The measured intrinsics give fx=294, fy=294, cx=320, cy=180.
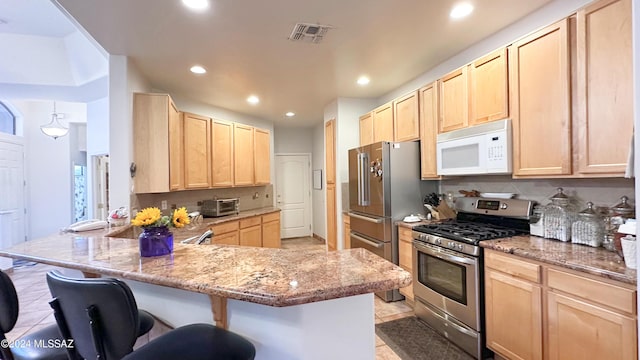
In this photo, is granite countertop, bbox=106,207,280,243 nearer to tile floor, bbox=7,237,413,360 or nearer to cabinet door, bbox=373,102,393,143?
tile floor, bbox=7,237,413,360

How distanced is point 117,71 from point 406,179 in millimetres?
3246

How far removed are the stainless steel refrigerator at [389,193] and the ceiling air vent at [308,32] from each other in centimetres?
138

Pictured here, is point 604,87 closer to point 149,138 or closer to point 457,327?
point 457,327

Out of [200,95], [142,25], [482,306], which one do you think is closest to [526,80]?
[482,306]

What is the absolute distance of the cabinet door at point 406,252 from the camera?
10.3 feet

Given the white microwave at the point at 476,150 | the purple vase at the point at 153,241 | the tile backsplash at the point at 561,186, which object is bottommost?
the purple vase at the point at 153,241

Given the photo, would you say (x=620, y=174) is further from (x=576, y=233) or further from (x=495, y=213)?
(x=495, y=213)

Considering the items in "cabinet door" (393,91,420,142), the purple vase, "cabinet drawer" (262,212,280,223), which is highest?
"cabinet door" (393,91,420,142)

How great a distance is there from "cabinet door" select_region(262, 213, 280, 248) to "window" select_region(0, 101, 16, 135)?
204 inches

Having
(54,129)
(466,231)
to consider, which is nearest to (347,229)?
(466,231)

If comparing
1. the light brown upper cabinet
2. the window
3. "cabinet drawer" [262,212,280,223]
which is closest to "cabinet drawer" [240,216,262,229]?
"cabinet drawer" [262,212,280,223]

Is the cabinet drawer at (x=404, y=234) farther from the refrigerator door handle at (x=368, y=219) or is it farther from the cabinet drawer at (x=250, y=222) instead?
the cabinet drawer at (x=250, y=222)

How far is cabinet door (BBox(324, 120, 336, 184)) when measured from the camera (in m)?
4.91

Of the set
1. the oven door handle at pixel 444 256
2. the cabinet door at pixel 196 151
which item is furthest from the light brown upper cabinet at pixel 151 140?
the oven door handle at pixel 444 256
